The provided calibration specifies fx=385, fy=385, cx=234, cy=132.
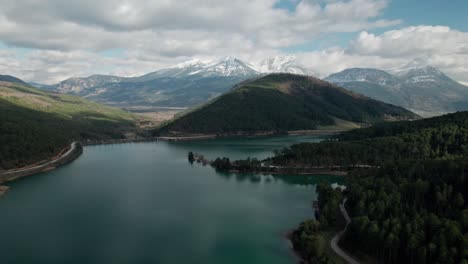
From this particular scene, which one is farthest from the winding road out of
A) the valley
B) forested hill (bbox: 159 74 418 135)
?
forested hill (bbox: 159 74 418 135)

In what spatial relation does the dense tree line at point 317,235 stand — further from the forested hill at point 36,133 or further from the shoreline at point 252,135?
the shoreline at point 252,135

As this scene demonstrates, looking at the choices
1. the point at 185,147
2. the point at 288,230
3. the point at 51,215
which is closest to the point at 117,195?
the point at 51,215

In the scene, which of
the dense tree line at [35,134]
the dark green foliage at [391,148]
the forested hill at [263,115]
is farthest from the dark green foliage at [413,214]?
the forested hill at [263,115]

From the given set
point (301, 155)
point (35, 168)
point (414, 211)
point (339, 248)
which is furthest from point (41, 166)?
point (414, 211)

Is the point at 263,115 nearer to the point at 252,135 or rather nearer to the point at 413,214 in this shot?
the point at 252,135

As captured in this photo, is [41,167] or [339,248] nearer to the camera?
[339,248]

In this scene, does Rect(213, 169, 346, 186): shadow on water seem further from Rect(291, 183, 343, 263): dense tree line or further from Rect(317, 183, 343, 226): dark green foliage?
Rect(291, 183, 343, 263): dense tree line
